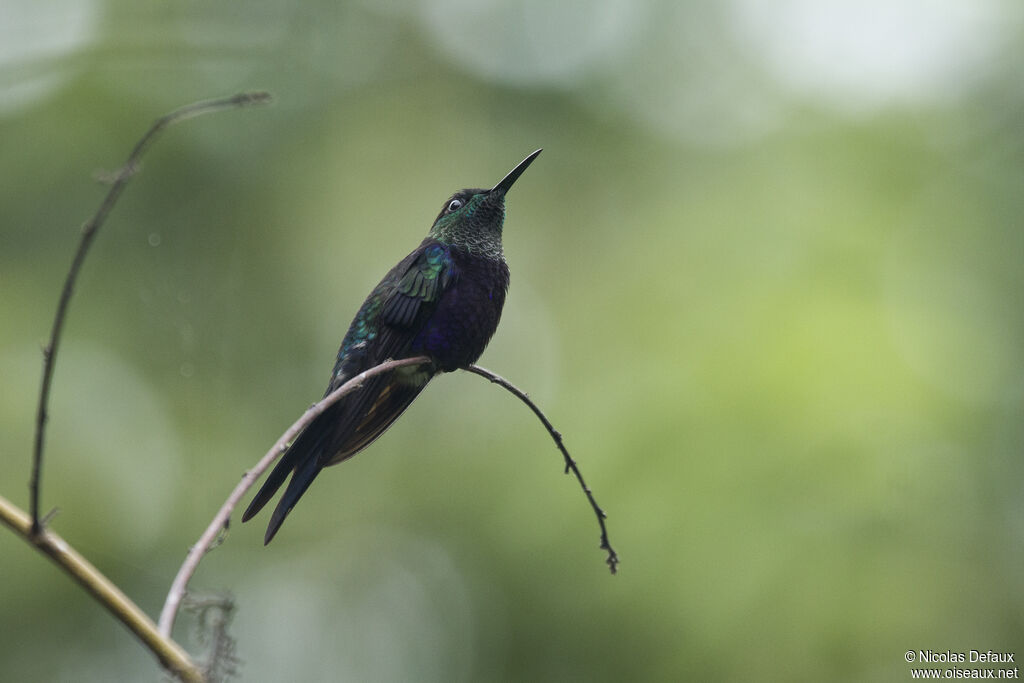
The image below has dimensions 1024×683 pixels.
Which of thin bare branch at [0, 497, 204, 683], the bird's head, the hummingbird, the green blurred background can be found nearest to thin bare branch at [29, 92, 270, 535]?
thin bare branch at [0, 497, 204, 683]

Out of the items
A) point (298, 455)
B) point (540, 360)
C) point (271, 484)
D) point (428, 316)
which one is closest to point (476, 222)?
point (428, 316)

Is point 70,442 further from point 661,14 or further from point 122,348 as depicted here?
point 661,14

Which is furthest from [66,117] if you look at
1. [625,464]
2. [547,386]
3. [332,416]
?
[332,416]

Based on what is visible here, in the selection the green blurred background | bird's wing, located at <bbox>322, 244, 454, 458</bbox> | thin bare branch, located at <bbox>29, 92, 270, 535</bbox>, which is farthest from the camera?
the green blurred background

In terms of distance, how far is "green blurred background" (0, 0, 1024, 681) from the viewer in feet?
21.6

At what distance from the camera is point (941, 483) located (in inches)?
263

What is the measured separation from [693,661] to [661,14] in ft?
31.7

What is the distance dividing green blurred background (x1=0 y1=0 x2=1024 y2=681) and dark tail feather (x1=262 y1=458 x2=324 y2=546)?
13.4 feet

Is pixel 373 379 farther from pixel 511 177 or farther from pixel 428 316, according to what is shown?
pixel 511 177

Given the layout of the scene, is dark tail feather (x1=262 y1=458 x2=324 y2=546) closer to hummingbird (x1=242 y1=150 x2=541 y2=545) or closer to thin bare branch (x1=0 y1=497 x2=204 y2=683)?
hummingbird (x1=242 y1=150 x2=541 y2=545)

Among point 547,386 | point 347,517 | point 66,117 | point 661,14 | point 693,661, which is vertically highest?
point 661,14

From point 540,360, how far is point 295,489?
6.98 metres

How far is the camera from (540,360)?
9.27 meters

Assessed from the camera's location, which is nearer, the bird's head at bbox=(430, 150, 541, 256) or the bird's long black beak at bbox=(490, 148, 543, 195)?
the bird's long black beak at bbox=(490, 148, 543, 195)
